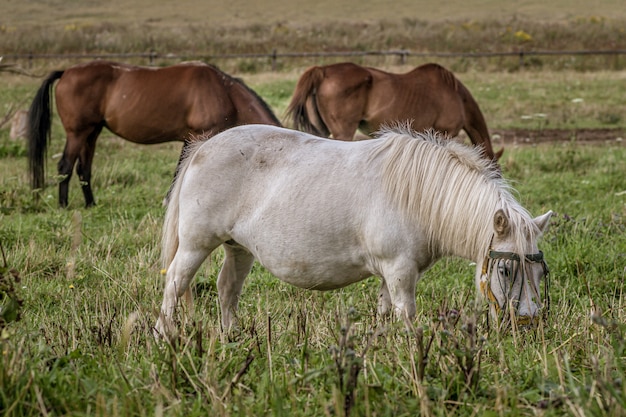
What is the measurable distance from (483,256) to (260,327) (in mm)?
1215

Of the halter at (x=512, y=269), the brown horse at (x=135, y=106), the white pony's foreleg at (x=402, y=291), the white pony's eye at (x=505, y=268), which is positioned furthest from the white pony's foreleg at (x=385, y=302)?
the brown horse at (x=135, y=106)

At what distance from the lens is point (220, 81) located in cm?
875

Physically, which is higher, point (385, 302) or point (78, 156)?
point (385, 302)

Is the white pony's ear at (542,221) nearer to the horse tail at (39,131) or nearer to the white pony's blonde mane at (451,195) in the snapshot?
the white pony's blonde mane at (451,195)

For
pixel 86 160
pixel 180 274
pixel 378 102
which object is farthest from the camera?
pixel 378 102

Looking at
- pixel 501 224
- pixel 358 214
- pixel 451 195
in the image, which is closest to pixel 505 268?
pixel 501 224

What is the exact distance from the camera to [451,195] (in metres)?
3.92

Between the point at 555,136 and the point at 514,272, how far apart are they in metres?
10.5

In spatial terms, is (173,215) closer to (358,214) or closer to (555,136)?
(358,214)

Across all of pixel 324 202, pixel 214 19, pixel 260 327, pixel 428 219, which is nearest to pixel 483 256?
pixel 428 219

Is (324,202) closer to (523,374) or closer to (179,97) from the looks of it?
(523,374)

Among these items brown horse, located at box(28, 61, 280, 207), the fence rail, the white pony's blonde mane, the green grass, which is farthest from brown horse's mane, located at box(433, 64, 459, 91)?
the fence rail

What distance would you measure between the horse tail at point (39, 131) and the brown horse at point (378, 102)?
2940 millimetres

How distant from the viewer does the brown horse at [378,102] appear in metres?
9.80
